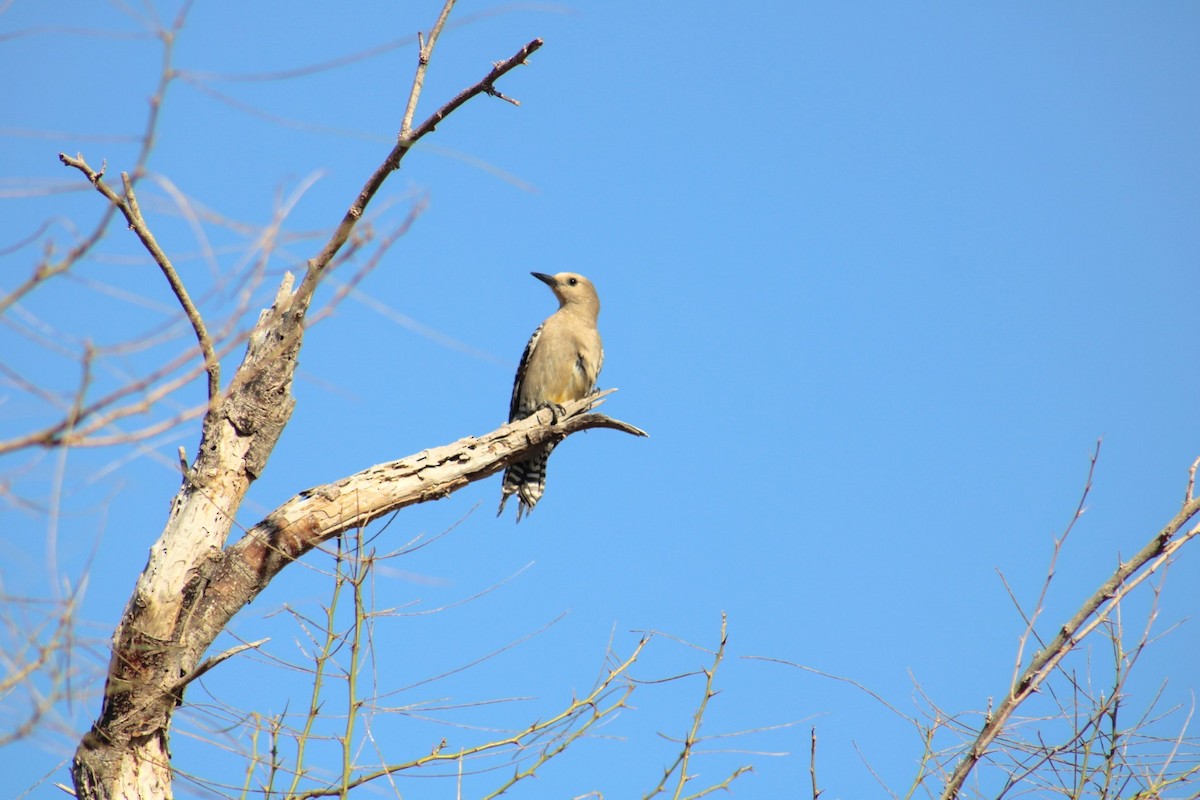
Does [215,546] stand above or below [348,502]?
below

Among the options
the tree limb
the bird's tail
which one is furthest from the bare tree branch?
the bird's tail

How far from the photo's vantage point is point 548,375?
30.1 ft

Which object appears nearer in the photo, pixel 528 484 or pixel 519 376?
pixel 528 484

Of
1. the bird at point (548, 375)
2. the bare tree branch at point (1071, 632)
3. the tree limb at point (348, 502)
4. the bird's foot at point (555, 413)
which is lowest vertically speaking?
the bare tree branch at point (1071, 632)

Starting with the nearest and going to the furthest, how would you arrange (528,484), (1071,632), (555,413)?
(1071,632) → (555,413) → (528,484)

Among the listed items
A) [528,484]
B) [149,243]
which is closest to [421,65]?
[149,243]

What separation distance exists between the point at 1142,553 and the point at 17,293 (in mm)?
3369

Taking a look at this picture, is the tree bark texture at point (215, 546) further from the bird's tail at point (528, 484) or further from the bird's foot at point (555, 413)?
the bird's tail at point (528, 484)

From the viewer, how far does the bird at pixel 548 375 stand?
28.8 ft

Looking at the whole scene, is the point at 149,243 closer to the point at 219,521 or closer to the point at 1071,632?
the point at 219,521

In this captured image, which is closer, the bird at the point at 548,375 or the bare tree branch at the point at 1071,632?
the bare tree branch at the point at 1071,632

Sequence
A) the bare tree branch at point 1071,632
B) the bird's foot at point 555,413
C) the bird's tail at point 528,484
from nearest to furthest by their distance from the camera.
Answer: the bare tree branch at point 1071,632 → the bird's foot at point 555,413 → the bird's tail at point 528,484

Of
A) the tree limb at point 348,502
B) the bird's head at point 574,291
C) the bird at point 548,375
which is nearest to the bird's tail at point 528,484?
the bird at point 548,375

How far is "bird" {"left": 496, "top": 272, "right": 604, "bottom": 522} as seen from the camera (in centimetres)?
877
